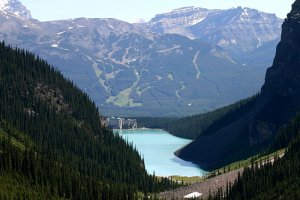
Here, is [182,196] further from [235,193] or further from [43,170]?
[43,170]

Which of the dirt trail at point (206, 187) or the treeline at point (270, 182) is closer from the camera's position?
the treeline at point (270, 182)

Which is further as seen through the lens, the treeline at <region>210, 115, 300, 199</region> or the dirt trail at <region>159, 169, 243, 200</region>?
the dirt trail at <region>159, 169, 243, 200</region>

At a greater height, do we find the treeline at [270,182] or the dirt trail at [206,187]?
the treeline at [270,182]

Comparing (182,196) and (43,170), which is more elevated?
(43,170)

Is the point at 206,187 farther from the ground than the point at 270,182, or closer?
closer

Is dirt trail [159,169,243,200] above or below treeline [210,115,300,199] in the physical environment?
below

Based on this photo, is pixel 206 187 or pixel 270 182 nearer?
pixel 270 182

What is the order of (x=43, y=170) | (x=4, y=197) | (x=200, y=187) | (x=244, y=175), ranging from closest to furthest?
1. (x=4, y=197)
2. (x=43, y=170)
3. (x=244, y=175)
4. (x=200, y=187)

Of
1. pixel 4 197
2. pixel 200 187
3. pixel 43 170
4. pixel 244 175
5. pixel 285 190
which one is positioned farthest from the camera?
pixel 200 187

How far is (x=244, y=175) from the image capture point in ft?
550

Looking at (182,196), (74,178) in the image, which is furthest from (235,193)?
(74,178)

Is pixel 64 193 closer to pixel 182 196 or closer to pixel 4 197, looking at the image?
pixel 4 197

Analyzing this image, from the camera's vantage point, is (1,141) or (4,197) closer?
(4,197)

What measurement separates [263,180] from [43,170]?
5497 centimetres
